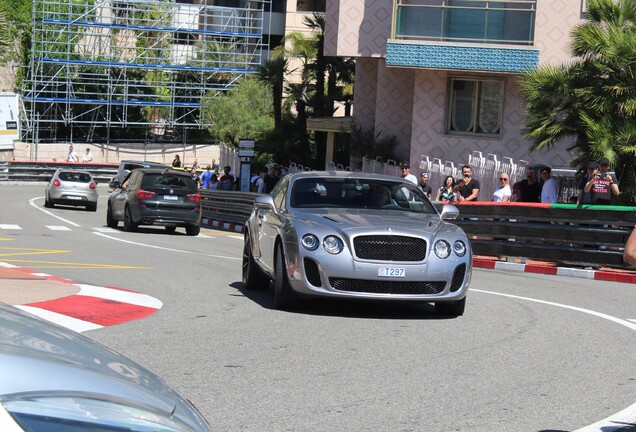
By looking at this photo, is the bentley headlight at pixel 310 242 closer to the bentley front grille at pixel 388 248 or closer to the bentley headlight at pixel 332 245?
the bentley headlight at pixel 332 245

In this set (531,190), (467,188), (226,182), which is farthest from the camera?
(226,182)

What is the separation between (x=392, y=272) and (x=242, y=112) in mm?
52481

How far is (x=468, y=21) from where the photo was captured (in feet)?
98.6

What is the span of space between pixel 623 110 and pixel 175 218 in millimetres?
11464

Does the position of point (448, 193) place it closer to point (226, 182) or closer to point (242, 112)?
point (226, 182)

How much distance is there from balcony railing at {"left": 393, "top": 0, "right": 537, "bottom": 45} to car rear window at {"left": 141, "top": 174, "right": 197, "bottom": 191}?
24.9 feet

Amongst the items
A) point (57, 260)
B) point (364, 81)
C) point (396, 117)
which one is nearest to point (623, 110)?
point (57, 260)

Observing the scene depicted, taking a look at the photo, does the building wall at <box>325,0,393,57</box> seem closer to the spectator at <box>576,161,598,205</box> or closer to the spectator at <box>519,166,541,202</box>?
the spectator at <box>519,166,541,202</box>

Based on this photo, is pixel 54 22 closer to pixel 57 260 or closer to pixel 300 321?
pixel 57 260

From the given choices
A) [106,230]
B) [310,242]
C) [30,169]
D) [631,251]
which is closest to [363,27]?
[106,230]

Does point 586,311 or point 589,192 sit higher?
point 589,192

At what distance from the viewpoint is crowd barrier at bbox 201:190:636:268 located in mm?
18156

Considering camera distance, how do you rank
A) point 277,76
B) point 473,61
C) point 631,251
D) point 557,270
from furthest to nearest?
point 277,76 < point 473,61 < point 557,270 < point 631,251

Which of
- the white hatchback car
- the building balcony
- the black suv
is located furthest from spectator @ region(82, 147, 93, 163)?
the black suv
